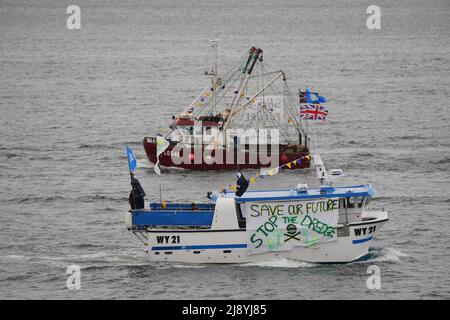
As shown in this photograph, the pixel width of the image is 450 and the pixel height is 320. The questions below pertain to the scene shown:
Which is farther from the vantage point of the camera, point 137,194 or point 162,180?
point 162,180

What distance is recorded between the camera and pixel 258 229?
6406 cm

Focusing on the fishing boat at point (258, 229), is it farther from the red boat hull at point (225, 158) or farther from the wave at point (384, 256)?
the red boat hull at point (225, 158)

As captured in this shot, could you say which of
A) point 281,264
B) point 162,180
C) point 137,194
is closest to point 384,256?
point 281,264

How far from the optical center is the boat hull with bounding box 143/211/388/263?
6391 centimetres

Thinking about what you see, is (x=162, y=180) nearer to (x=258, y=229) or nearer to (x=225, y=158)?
(x=225, y=158)

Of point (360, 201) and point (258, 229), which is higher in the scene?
point (360, 201)

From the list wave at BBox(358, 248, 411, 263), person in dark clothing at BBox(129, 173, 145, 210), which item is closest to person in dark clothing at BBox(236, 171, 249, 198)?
person in dark clothing at BBox(129, 173, 145, 210)

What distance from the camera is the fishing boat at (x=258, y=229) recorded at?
210 feet

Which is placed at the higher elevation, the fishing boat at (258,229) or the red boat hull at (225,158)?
the red boat hull at (225,158)

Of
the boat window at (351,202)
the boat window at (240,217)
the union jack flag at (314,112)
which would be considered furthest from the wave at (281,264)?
the union jack flag at (314,112)

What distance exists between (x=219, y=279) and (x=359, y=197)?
1038 centimetres

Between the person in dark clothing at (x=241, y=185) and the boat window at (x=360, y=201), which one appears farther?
the boat window at (x=360, y=201)

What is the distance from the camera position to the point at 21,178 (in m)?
94.1

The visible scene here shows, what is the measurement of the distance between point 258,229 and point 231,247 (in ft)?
6.63
